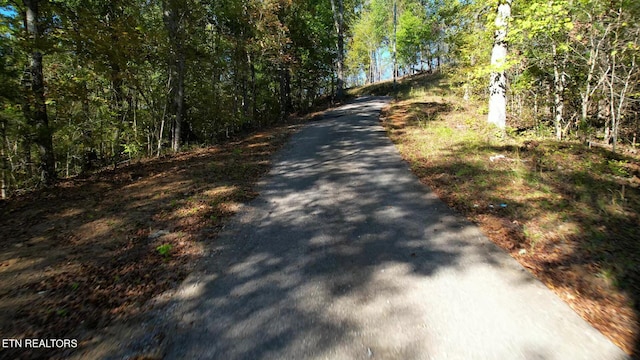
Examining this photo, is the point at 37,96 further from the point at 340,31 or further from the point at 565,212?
the point at 340,31

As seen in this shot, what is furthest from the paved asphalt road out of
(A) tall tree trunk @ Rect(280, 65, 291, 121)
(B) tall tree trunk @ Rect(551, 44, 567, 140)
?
(A) tall tree trunk @ Rect(280, 65, 291, 121)

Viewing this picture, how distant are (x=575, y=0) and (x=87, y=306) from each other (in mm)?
12350

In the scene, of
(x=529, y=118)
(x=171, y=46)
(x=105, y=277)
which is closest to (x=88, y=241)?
(x=105, y=277)

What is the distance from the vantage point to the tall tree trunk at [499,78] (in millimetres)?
8852

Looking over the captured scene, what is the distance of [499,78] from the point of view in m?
9.64

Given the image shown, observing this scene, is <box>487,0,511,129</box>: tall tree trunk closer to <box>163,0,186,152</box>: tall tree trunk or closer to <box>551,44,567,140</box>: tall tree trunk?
<box>551,44,567,140</box>: tall tree trunk

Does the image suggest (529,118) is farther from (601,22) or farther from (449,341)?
(449,341)

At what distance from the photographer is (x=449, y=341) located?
281 centimetres

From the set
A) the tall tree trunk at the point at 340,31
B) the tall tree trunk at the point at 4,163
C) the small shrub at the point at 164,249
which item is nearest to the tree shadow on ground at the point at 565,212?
the small shrub at the point at 164,249

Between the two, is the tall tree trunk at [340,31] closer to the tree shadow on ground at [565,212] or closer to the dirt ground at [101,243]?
the tree shadow on ground at [565,212]

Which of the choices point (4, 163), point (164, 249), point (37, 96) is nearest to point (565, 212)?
point (164, 249)

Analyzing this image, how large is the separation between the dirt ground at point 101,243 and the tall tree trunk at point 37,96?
38.6 inches

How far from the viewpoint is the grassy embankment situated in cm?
333

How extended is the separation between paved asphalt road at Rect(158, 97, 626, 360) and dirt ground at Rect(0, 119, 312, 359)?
60cm
